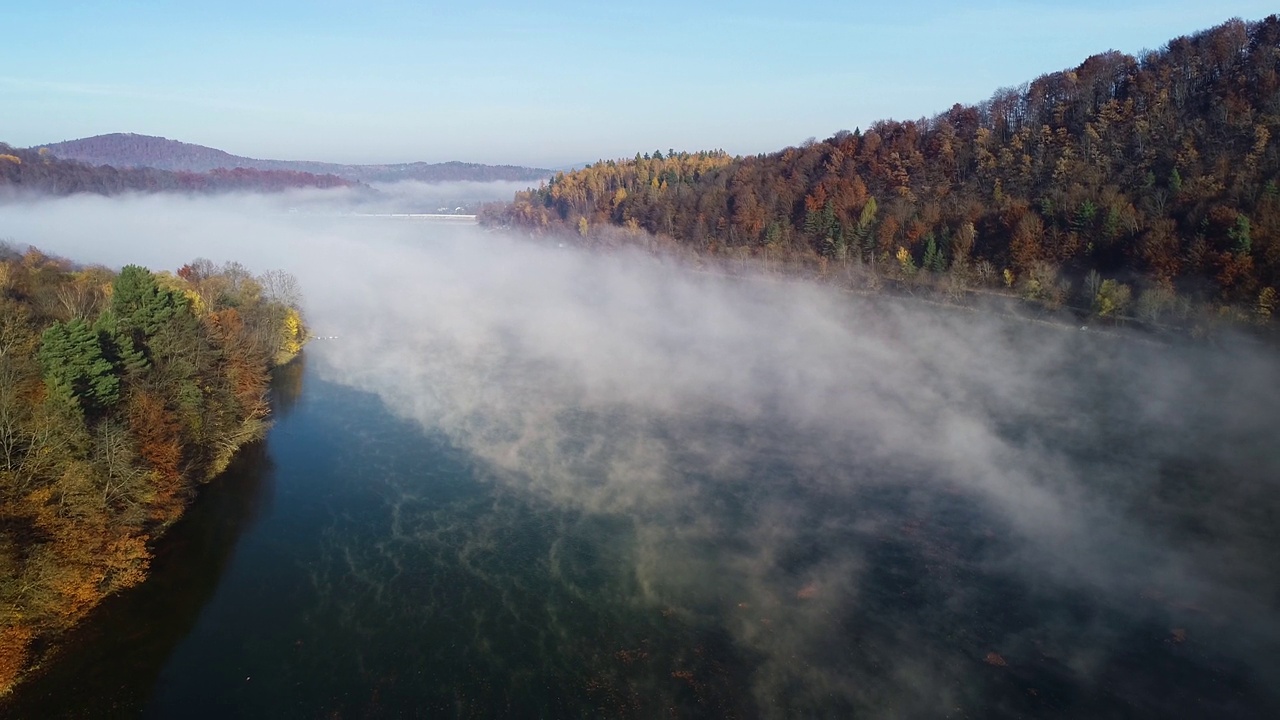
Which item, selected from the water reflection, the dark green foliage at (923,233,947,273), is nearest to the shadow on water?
the water reflection

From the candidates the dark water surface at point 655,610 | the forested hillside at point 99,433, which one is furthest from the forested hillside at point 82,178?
the dark water surface at point 655,610

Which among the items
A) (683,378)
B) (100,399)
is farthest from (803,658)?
(683,378)

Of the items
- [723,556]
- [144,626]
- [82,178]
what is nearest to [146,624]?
[144,626]

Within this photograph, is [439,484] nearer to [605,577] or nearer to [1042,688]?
[605,577]

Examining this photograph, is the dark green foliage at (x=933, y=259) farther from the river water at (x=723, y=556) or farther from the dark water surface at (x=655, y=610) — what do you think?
the dark water surface at (x=655, y=610)

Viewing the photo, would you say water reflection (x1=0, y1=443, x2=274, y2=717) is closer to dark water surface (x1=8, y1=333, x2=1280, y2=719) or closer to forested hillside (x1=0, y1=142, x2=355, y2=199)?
dark water surface (x1=8, y1=333, x2=1280, y2=719)
